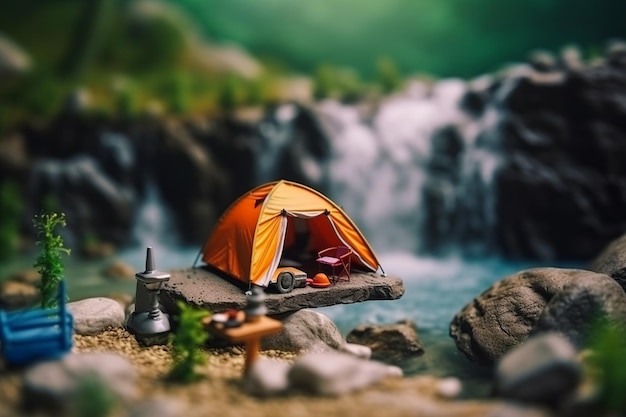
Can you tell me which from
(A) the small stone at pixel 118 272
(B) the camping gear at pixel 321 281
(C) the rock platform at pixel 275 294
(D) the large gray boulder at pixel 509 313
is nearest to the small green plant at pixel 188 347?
(C) the rock platform at pixel 275 294

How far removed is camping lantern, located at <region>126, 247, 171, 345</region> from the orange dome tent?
4.46ft

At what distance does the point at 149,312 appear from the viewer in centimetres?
891

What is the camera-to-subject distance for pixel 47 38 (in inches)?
891

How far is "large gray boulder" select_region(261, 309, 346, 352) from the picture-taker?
9.27m

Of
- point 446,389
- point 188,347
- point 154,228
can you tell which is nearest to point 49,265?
point 188,347

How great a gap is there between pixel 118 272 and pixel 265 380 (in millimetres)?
9167

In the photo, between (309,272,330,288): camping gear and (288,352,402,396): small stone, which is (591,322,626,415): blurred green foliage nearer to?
(288,352,402,396): small stone

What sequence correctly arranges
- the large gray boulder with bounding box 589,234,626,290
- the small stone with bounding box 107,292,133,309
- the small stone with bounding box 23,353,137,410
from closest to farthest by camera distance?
the small stone with bounding box 23,353,137,410, the large gray boulder with bounding box 589,234,626,290, the small stone with bounding box 107,292,133,309

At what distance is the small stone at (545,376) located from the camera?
6.02 meters

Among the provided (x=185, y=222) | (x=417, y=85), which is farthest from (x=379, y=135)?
(x=185, y=222)

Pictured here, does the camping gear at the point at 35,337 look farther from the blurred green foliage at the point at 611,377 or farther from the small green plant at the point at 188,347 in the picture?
the blurred green foliage at the point at 611,377

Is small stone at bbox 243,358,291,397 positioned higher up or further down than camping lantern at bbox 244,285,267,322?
further down

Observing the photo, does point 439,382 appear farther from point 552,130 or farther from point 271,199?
point 552,130

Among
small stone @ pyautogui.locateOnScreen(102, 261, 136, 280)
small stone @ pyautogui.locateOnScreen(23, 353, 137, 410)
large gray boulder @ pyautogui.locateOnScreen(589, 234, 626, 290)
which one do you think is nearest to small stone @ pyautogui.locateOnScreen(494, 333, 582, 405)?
large gray boulder @ pyautogui.locateOnScreen(589, 234, 626, 290)
